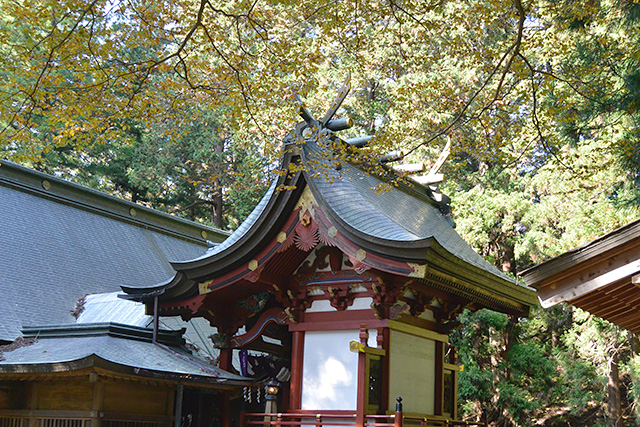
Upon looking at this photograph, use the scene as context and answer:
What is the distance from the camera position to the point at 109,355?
25.0 feet

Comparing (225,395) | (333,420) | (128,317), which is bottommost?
(333,420)

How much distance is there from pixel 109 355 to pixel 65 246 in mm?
4738

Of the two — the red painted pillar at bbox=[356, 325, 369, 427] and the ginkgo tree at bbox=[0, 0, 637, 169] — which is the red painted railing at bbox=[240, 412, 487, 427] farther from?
the ginkgo tree at bbox=[0, 0, 637, 169]

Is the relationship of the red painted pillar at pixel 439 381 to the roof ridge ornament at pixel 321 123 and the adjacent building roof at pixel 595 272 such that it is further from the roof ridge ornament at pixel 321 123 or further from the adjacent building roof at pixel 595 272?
the adjacent building roof at pixel 595 272

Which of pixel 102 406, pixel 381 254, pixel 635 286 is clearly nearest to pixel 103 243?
pixel 102 406

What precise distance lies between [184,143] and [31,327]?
590 inches

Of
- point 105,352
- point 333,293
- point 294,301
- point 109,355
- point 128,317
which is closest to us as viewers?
point 109,355

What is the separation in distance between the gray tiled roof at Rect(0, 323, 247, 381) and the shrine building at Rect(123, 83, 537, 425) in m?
0.64

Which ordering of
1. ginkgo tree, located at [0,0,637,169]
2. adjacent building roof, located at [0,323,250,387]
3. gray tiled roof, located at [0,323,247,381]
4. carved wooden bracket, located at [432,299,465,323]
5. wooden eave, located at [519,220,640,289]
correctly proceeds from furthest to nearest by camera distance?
carved wooden bracket, located at [432,299,465,323] < gray tiled roof, located at [0,323,247,381] < adjacent building roof, located at [0,323,250,387] < ginkgo tree, located at [0,0,637,169] < wooden eave, located at [519,220,640,289]

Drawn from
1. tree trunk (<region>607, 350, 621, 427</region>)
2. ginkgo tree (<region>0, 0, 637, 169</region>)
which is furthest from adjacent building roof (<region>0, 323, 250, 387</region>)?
tree trunk (<region>607, 350, 621, 427</region>)

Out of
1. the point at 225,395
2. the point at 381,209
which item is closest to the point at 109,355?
the point at 225,395

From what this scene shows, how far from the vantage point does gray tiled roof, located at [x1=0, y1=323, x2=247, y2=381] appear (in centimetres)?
751

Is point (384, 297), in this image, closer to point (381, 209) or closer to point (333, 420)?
point (333, 420)

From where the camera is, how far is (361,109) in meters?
22.3
